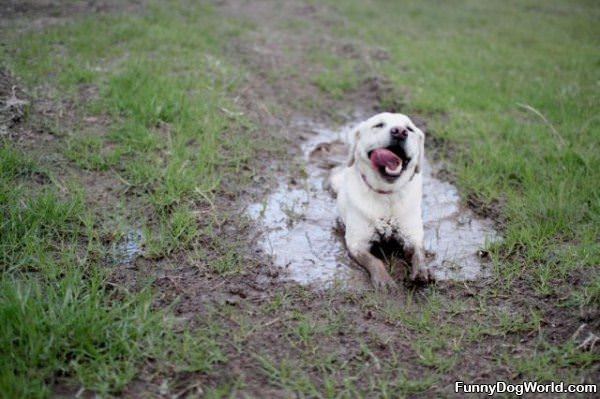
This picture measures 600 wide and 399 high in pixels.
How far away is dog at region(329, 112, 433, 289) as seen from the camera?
135 inches

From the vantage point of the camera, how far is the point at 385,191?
355 centimetres

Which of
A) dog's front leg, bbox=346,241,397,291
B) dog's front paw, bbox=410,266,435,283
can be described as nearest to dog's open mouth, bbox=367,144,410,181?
dog's front leg, bbox=346,241,397,291

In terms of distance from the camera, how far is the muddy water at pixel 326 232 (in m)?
3.44

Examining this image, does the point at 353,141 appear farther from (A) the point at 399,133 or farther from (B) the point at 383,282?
(B) the point at 383,282

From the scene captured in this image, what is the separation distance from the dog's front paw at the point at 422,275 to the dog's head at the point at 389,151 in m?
0.60

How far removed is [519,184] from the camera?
173 inches

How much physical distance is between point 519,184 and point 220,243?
2.56 m

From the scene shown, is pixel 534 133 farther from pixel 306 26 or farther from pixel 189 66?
pixel 306 26

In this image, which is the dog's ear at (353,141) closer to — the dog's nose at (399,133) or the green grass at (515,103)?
the dog's nose at (399,133)

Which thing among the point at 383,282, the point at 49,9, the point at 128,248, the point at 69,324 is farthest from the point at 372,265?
the point at 49,9

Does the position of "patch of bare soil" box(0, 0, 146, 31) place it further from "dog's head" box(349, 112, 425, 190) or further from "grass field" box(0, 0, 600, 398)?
"dog's head" box(349, 112, 425, 190)

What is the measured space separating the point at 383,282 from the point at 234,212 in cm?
130

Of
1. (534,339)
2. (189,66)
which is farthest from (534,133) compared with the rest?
(189,66)

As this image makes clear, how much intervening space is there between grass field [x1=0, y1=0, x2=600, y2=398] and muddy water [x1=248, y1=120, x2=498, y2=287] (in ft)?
0.46
